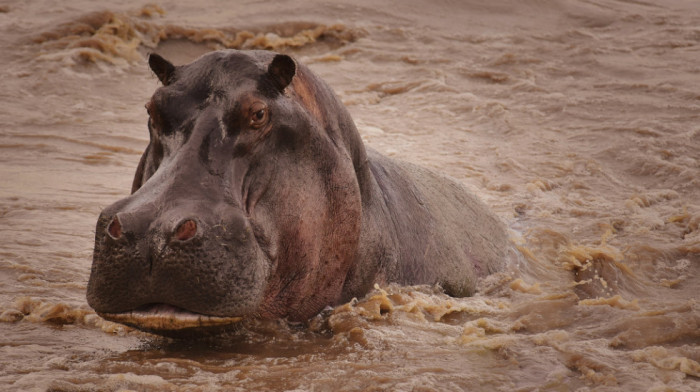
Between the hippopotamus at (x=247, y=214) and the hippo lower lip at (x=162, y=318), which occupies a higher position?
the hippopotamus at (x=247, y=214)

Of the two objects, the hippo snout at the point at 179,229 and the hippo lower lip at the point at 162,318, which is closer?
the hippo snout at the point at 179,229

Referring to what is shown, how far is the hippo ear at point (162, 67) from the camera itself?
4023 millimetres

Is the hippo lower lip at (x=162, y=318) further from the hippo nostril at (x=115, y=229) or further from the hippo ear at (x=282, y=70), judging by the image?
the hippo ear at (x=282, y=70)

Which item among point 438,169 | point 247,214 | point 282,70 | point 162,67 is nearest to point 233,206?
point 247,214

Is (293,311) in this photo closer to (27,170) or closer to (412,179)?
(412,179)

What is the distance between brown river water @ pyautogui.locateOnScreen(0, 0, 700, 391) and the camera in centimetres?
369

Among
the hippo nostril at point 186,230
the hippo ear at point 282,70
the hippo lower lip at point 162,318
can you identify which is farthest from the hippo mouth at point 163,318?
the hippo ear at point 282,70

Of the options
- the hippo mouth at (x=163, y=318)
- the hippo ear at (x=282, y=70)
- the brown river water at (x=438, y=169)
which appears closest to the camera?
the hippo mouth at (x=163, y=318)

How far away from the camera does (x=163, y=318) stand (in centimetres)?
331

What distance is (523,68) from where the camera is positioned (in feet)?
45.2

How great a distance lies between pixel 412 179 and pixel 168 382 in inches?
109

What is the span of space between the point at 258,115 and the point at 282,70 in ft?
0.93

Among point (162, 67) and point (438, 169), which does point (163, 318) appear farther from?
point (438, 169)

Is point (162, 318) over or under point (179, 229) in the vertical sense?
under
